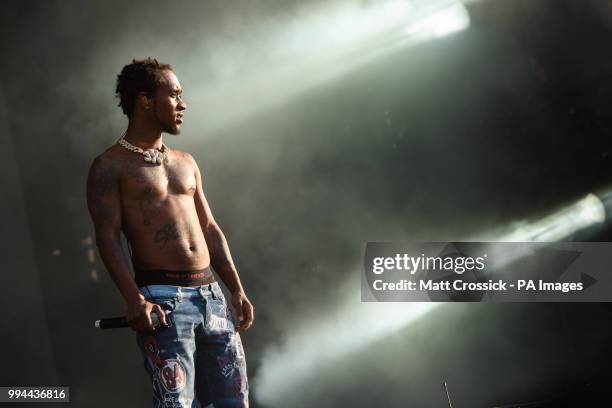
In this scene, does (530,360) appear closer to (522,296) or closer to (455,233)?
(522,296)

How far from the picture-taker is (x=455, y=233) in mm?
6012

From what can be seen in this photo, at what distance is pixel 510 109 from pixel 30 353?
4.29m

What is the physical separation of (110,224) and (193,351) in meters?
0.57

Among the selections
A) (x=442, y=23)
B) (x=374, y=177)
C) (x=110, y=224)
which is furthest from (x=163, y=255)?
(x=442, y=23)

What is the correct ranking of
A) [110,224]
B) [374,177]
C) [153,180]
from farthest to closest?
[374,177], [153,180], [110,224]

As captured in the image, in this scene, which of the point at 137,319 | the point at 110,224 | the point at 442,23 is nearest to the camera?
the point at 137,319

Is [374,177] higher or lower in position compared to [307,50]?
lower

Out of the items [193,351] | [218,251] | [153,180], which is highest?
[153,180]

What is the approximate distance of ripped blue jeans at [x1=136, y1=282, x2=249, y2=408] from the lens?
263 cm

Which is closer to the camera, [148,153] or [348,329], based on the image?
[148,153]

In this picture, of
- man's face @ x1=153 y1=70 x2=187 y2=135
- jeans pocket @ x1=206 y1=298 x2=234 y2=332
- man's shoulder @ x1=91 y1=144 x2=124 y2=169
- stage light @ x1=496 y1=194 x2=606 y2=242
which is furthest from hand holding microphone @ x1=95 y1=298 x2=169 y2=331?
stage light @ x1=496 y1=194 x2=606 y2=242

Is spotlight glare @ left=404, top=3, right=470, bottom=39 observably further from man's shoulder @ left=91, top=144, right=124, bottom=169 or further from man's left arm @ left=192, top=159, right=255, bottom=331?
man's shoulder @ left=91, top=144, right=124, bottom=169

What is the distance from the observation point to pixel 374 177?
611cm

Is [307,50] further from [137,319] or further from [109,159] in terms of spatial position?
[137,319]
